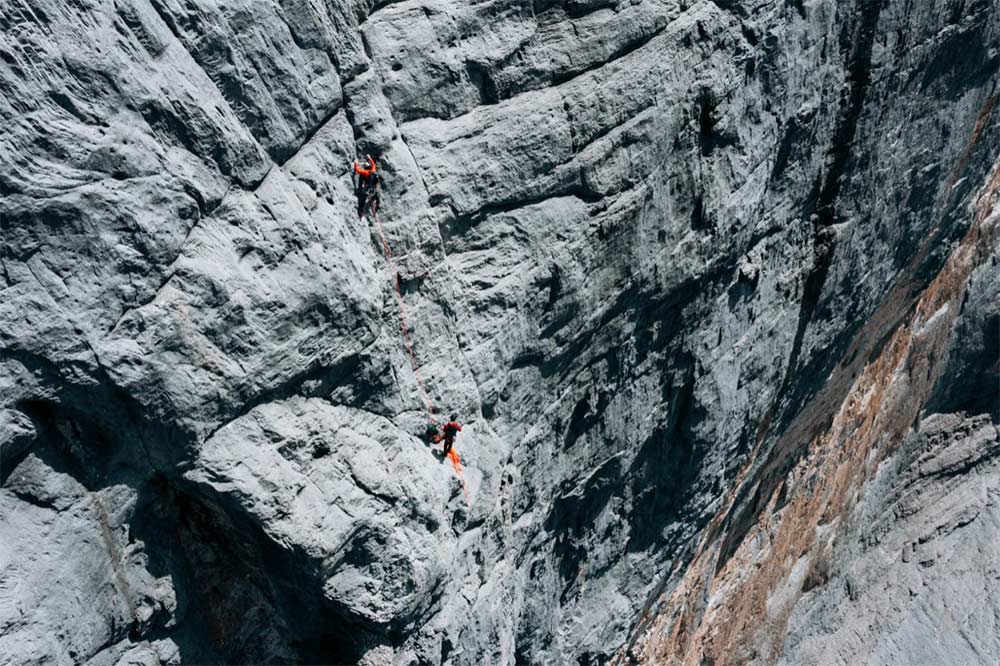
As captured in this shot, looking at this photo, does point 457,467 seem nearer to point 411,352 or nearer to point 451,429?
point 451,429

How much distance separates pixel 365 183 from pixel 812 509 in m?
12.6

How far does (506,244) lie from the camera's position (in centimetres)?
970

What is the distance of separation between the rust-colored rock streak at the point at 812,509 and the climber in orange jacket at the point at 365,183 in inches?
343

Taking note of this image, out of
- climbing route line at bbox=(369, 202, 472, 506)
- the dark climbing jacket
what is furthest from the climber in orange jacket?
the dark climbing jacket

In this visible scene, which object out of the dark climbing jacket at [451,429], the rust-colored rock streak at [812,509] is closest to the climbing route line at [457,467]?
the dark climbing jacket at [451,429]

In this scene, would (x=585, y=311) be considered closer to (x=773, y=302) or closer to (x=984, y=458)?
(x=773, y=302)

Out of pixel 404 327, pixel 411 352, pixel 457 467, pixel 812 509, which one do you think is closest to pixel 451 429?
pixel 457 467

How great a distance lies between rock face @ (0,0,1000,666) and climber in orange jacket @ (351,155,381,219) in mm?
169

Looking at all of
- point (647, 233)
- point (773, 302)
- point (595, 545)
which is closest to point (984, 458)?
point (773, 302)

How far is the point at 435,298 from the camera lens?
9266 millimetres

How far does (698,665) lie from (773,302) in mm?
6862

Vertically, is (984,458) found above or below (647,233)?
below

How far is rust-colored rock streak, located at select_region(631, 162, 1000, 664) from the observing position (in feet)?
50.2

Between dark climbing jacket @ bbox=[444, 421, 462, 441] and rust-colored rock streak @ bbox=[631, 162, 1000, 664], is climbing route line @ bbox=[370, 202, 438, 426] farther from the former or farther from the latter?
rust-colored rock streak @ bbox=[631, 162, 1000, 664]
